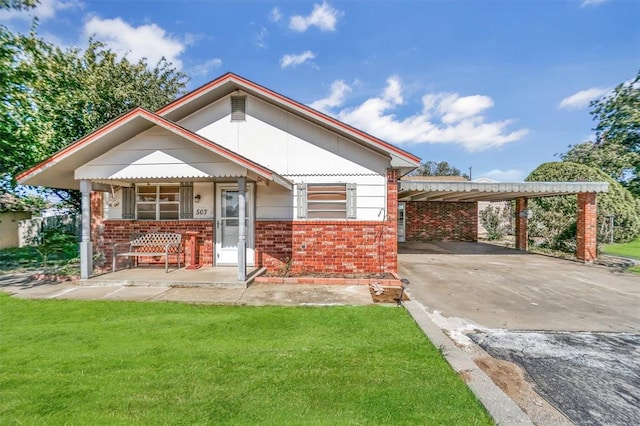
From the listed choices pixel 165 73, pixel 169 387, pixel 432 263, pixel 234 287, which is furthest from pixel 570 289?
pixel 165 73

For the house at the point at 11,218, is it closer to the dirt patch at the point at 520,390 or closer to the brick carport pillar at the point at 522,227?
the dirt patch at the point at 520,390

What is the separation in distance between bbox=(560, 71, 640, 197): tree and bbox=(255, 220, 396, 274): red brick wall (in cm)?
1603

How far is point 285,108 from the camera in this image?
8609mm

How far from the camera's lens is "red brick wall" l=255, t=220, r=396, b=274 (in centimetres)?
848

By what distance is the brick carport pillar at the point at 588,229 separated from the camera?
462 inches

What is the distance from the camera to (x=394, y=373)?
11.2ft

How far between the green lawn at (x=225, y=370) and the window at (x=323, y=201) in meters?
3.67

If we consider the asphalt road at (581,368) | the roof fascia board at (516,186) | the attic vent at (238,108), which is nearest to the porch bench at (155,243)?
the attic vent at (238,108)

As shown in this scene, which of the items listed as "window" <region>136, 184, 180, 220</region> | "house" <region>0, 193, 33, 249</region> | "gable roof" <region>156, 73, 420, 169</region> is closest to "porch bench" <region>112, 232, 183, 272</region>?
"window" <region>136, 184, 180, 220</region>

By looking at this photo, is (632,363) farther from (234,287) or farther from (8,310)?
(8,310)

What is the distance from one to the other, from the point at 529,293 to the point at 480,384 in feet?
17.5

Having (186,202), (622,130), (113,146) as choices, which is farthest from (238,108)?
(622,130)

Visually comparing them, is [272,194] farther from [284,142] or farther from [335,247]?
[335,247]

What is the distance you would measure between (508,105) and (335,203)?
1229cm
